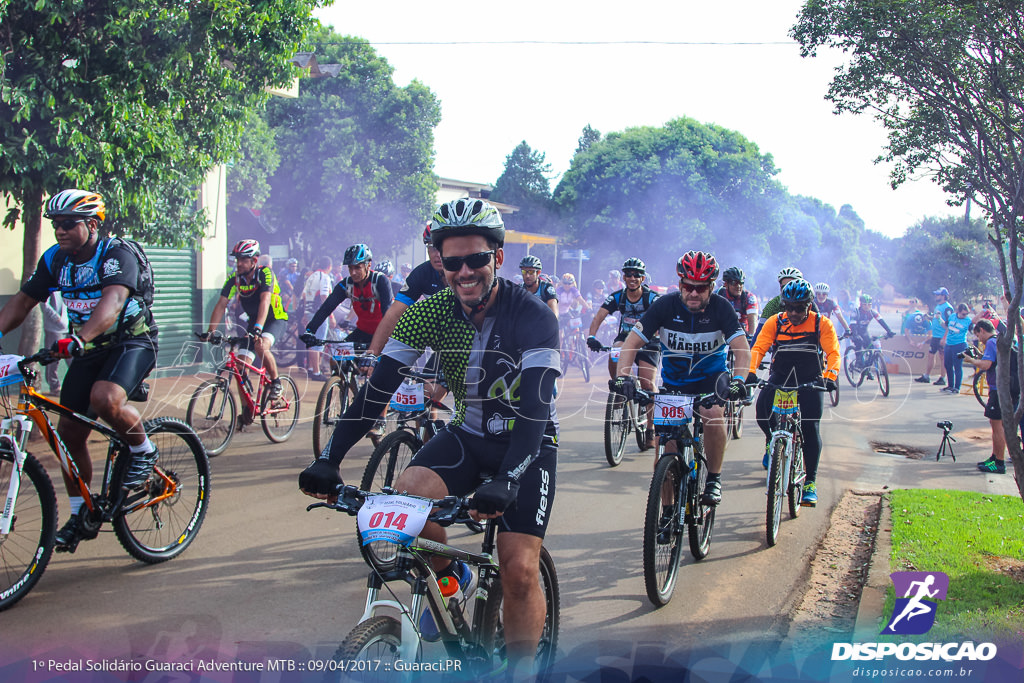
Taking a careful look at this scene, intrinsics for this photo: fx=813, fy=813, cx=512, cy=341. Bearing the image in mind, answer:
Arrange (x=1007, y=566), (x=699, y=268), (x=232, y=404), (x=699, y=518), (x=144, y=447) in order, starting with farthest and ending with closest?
1. (x=232, y=404)
2. (x=699, y=268)
3. (x=699, y=518)
4. (x=1007, y=566)
5. (x=144, y=447)

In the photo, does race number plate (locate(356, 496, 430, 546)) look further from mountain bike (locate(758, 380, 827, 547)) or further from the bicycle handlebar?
mountain bike (locate(758, 380, 827, 547))

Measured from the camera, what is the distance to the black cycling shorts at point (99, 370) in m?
4.91

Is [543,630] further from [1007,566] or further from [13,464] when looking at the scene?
[1007,566]

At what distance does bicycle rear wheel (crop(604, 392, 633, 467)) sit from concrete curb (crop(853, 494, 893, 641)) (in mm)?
2929

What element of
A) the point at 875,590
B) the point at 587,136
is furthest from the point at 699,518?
the point at 587,136

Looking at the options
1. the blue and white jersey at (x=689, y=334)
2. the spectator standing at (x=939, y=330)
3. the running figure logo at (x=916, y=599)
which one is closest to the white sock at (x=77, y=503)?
the blue and white jersey at (x=689, y=334)

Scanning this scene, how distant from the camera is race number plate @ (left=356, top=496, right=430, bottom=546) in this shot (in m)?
2.55

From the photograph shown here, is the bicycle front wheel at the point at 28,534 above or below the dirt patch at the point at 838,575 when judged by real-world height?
above

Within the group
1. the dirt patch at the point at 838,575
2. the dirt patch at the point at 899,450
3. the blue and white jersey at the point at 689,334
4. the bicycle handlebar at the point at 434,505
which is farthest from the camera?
the dirt patch at the point at 899,450

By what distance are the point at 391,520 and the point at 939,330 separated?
19811 mm

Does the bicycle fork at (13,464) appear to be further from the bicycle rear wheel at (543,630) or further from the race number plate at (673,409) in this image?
the race number plate at (673,409)

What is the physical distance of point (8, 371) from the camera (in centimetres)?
429

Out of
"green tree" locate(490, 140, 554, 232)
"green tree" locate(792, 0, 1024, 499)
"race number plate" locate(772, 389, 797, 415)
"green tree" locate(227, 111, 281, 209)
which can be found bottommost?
"race number plate" locate(772, 389, 797, 415)

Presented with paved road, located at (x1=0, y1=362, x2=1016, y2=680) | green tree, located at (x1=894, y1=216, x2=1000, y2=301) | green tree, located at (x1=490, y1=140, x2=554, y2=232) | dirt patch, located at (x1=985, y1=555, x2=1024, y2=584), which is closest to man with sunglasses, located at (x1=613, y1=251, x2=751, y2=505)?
paved road, located at (x1=0, y1=362, x2=1016, y2=680)
